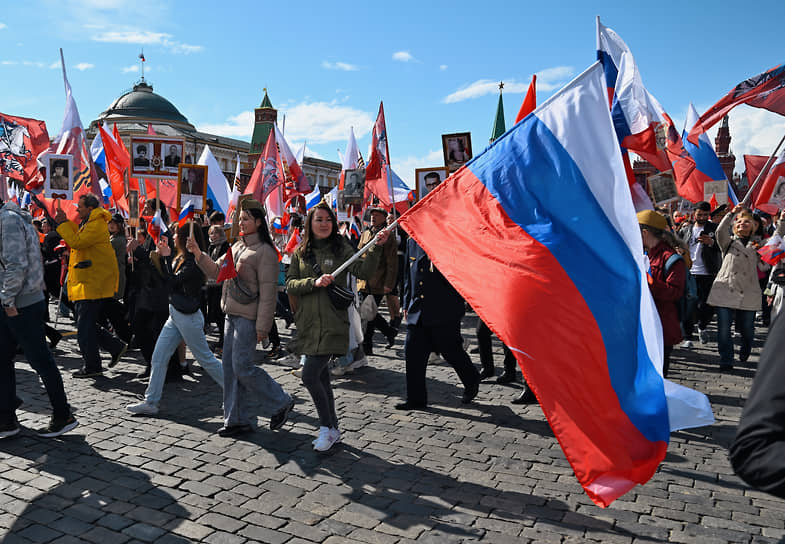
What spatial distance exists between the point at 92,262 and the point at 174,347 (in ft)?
6.84

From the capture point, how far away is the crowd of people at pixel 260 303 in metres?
5.20

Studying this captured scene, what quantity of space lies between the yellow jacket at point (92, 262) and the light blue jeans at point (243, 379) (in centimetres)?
277

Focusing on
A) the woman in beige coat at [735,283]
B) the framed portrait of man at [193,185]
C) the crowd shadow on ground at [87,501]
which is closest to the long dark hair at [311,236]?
the crowd shadow on ground at [87,501]

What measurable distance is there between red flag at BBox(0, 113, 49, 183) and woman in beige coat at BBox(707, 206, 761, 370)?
36.8 feet

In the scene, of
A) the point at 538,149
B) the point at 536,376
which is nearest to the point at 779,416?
the point at 536,376

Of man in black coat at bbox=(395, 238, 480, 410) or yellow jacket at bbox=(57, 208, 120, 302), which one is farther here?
yellow jacket at bbox=(57, 208, 120, 302)

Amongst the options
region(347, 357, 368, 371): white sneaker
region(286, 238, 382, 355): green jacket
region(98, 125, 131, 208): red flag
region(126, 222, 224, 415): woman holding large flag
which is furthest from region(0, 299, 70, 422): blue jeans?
region(98, 125, 131, 208): red flag

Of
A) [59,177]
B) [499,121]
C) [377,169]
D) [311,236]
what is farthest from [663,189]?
[499,121]

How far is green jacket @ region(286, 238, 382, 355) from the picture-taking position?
5055mm

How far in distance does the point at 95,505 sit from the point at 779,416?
13.2 ft

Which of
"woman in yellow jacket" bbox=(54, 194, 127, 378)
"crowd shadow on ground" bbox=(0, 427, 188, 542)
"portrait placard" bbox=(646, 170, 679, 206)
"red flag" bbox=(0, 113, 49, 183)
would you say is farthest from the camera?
"red flag" bbox=(0, 113, 49, 183)

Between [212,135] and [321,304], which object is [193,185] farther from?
[212,135]

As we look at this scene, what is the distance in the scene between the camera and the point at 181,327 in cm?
613

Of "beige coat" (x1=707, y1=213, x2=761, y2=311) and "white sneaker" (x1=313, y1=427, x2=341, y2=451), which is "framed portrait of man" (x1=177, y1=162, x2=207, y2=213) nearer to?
"white sneaker" (x1=313, y1=427, x2=341, y2=451)
